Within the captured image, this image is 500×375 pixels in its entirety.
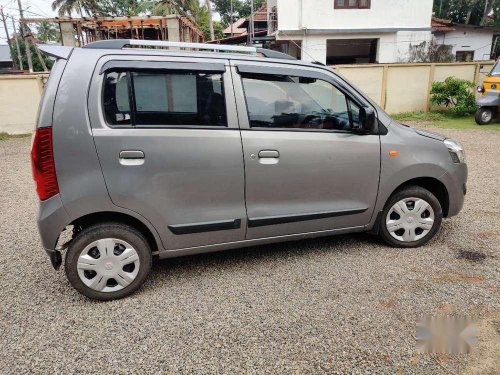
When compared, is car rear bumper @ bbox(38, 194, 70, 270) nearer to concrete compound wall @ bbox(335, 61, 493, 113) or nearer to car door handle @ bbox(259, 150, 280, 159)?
car door handle @ bbox(259, 150, 280, 159)

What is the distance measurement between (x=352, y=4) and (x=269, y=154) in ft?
61.2

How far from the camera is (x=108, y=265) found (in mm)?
2932

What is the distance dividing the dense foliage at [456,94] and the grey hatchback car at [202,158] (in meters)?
10.4

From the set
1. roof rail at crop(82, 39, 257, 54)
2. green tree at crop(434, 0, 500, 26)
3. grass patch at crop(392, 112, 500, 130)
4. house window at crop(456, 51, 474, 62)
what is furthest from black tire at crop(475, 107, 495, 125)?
green tree at crop(434, 0, 500, 26)

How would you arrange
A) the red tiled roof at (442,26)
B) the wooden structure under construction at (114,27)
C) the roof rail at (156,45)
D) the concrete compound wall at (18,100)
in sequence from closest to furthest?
the roof rail at (156,45) → the concrete compound wall at (18,100) → the wooden structure under construction at (114,27) → the red tiled roof at (442,26)

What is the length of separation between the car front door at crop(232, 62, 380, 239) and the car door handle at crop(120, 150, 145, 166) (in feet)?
2.68

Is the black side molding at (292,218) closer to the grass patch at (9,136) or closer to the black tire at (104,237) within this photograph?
the black tire at (104,237)

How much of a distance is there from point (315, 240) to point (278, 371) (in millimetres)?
1915

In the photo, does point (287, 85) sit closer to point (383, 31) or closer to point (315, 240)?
point (315, 240)

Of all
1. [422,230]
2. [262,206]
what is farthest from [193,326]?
[422,230]

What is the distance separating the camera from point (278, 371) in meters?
2.28

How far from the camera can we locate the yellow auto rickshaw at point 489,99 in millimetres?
11172

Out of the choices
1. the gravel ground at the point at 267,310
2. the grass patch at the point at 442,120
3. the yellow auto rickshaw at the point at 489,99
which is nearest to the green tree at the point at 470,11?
the grass patch at the point at 442,120

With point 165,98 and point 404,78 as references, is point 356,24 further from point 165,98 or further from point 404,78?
point 165,98
